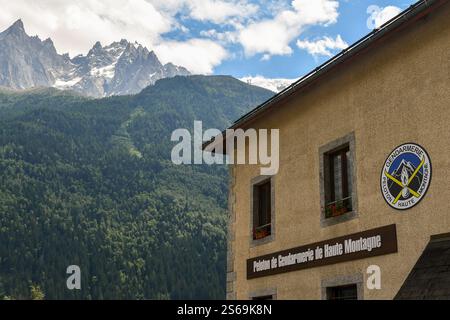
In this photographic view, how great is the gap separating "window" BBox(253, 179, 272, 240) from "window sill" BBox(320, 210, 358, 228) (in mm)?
2892

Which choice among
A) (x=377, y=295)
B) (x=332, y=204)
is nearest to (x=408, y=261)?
(x=377, y=295)

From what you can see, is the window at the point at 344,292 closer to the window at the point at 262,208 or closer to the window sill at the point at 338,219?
the window sill at the point at 338,219

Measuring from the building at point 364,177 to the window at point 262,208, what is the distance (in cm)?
5

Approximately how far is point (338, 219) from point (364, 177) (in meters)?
1.19

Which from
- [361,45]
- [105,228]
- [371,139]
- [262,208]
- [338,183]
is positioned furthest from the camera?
Answer: [105,228]

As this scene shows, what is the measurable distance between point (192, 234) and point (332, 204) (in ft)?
493

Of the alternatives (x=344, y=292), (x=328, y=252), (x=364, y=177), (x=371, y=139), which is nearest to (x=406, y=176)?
(x=364, y=177)

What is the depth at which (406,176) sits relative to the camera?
36.3 feet

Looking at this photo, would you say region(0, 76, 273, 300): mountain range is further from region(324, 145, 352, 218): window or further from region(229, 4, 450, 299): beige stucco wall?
region(324, 145, 352, 218): window

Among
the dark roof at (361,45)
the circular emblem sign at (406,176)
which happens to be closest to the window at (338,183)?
the circular emblem sign at (406,176)

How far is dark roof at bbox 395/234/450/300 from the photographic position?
9.09m

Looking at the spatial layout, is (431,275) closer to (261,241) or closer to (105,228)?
(261,241)

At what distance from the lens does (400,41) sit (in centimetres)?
1166

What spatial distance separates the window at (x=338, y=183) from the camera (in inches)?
512
